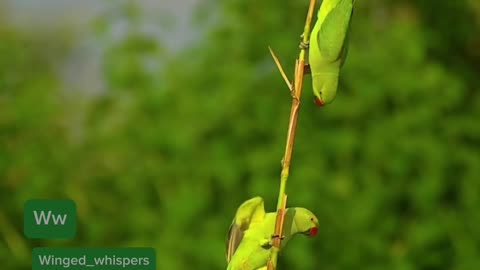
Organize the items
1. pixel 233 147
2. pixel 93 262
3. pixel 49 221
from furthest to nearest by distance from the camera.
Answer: pixel 233 147 → pixel 49 221 → pixel 93 262

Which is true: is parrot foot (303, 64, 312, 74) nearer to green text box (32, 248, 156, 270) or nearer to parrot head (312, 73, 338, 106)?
parrot head (312, 73, 338, 106)

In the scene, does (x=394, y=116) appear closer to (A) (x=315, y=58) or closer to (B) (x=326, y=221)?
(B) (x=326, y=221)

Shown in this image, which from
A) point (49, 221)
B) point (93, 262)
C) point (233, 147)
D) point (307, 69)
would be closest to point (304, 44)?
point (307, 69)

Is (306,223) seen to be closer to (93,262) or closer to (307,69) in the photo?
(307,69)

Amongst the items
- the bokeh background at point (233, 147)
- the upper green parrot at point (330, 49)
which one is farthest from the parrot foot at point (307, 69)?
the bokeh background at point (233, 147)

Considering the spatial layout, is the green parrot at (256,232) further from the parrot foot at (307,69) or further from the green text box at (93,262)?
the green text box at (93,262)

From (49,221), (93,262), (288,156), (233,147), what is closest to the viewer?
(288,156)

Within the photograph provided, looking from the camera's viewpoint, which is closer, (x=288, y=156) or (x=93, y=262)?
(x=288, y=156)
